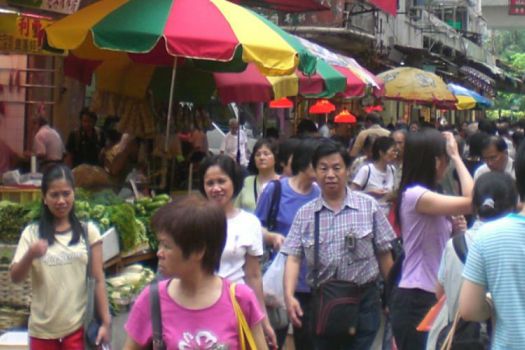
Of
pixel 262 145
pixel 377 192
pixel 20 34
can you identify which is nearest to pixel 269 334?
pixel 262 145

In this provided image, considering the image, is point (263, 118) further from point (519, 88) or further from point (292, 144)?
point (519, 88)

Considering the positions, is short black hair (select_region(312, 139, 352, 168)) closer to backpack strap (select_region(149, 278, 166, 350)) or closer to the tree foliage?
backpack strap (select_region(149, 278, 166, 350))

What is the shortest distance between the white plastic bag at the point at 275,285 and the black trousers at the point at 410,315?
2.86 ft

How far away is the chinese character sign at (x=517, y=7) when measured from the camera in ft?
139

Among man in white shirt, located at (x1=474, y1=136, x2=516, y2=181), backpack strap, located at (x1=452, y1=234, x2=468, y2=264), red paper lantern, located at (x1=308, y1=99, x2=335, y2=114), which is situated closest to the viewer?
backpack strap, located at (x1=452, y1=234, x2=468, y2=264)

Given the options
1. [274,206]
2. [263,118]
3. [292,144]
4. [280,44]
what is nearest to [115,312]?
[274,206]

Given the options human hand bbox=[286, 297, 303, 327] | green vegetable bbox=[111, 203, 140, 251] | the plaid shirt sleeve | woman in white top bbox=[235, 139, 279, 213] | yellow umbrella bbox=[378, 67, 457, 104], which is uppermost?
yellow umbrella bbox=[378, 67, 457, 104]

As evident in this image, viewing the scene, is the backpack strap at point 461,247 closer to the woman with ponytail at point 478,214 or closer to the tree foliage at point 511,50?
the woman with ponytail at point 478,214

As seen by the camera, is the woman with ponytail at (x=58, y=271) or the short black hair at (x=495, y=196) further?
the woman with ponytail at (x=58, y=271)

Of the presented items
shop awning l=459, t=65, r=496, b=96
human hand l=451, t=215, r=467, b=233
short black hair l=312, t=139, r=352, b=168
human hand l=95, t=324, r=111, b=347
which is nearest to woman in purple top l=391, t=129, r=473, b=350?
human hand l=451, t=215, r=467, b=233

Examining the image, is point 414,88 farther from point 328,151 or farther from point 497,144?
point 328,151

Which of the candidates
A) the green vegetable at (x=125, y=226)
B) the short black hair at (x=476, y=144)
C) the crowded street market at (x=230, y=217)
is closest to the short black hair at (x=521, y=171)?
the crowded street market at (x=230, y=217)

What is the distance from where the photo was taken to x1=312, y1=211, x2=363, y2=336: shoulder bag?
231 inches

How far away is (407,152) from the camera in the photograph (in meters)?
5.88
